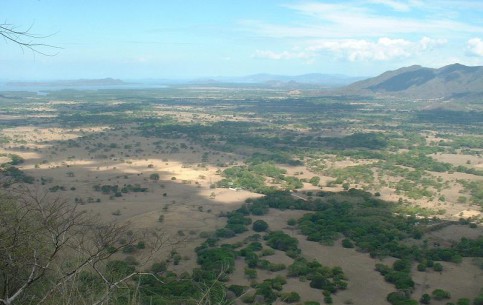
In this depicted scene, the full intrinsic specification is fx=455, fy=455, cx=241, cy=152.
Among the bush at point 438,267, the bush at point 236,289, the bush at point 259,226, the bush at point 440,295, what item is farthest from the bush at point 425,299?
the bush at point 259,226

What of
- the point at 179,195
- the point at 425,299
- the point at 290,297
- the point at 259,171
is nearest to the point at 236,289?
the point at 290,297

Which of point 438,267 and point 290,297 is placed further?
point 438,267

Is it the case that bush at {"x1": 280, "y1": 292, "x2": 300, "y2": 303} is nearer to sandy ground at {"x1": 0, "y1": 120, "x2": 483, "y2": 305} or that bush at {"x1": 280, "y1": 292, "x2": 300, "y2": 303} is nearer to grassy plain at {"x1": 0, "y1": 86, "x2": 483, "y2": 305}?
grassy plain at {"x1": 0, "y1": 86, "x2": 483, "y2": 305}

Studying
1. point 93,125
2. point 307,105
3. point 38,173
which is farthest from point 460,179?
point 307,105

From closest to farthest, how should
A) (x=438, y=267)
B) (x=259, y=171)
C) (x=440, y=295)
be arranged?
1. (x=440, y=295)
2. (x=438, y=267)
3. (x=259, y=171)

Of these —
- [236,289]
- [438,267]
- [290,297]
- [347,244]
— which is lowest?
[347,244]

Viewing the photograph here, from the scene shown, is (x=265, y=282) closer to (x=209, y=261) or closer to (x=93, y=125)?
Result: (x=209, y=261)

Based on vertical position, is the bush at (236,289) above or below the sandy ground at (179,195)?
above

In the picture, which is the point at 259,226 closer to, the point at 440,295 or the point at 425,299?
the point at 425,299

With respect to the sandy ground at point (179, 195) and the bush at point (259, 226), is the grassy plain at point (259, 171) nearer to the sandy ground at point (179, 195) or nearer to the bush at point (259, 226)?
the sandy ground at point (179, 195)

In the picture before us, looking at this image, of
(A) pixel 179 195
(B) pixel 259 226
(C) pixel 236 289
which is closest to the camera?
(C) pixel 236 289

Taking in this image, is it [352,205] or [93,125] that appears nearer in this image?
[352,205]
